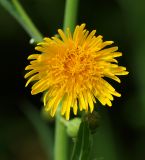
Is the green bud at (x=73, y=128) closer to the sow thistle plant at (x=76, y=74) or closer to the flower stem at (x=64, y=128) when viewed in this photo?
the sow thistle plant at (x=76, y=74)

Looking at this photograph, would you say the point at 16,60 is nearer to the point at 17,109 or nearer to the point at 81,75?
the point at 17,109

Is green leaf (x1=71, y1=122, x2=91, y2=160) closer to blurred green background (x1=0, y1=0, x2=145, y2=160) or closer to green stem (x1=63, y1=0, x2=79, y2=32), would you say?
green stem (x1=63, y1=0, x2=79, y2=32)

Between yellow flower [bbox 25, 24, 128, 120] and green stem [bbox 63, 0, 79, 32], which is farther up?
green stem [bbox 63, 0, 79, 32]

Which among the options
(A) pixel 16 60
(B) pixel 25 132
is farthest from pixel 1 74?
(B) pixel 25 132

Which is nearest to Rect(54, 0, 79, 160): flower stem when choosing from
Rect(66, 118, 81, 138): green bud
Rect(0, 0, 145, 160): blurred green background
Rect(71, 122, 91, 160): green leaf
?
Rect(66, 118, 81, 138): green bud

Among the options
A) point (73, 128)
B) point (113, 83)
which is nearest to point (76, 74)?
point (73, 128)

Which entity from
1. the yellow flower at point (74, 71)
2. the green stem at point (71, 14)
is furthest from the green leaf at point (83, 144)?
the green stem at point (71, 14)
